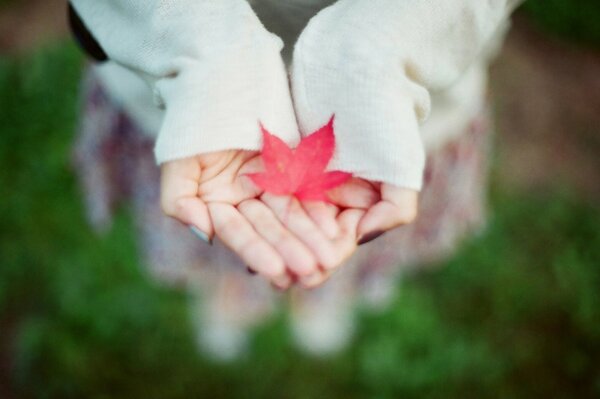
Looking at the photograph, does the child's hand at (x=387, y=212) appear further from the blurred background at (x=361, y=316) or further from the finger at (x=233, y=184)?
the blurred background at (x=361, y=316)

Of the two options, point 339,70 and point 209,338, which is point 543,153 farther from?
point 339,70

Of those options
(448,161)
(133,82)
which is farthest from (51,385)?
(448,161)

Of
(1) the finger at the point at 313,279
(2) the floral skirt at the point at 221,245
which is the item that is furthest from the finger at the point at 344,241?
(2) the floral skirt at the point at 221,245

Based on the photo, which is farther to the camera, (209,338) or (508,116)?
(508,116)

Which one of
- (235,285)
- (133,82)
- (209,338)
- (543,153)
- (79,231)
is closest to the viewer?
(133,82)

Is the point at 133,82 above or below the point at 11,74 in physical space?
above

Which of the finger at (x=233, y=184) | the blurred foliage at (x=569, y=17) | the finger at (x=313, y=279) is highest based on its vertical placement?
the finger at (x=233, y=184)

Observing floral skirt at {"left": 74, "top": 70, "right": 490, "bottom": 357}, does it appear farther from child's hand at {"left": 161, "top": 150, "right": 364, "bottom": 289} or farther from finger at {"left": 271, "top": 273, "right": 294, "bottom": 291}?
finger at {"left": 271, "top": 273, "right": 294, "bottom": 291}
